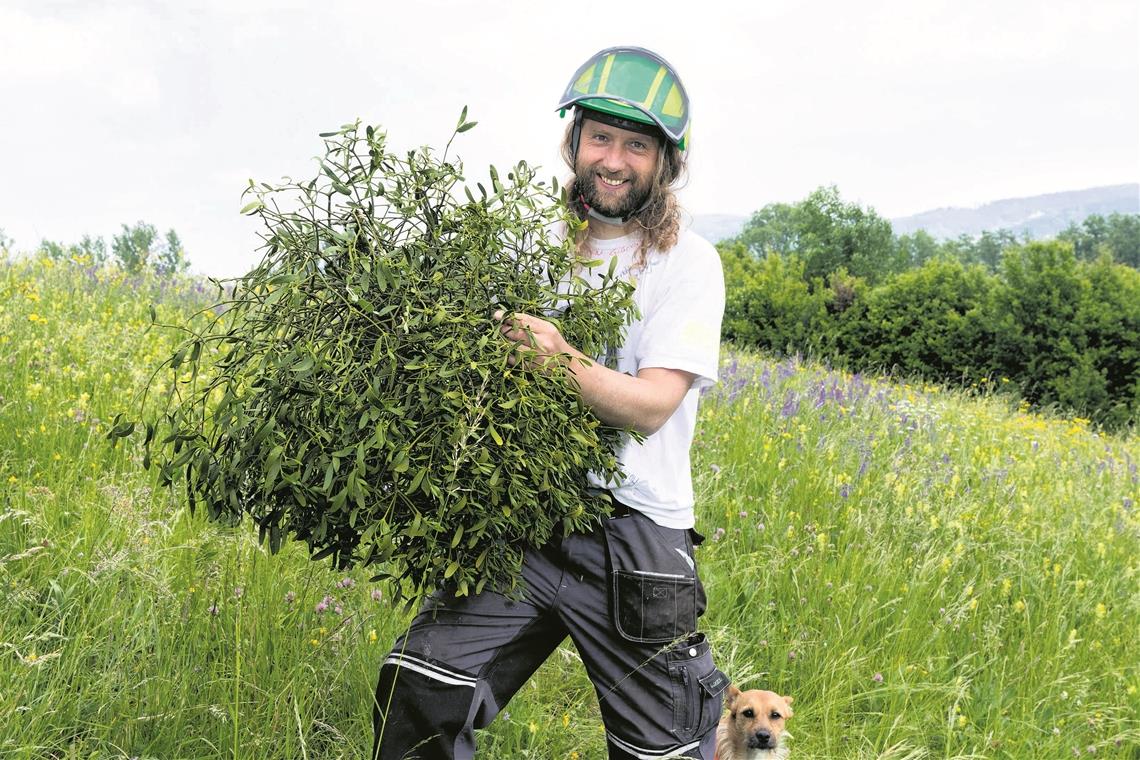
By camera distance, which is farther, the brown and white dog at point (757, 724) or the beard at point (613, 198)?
the brown and white dog at point (757, 724)

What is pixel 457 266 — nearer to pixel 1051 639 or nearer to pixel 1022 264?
pixel 1051 639

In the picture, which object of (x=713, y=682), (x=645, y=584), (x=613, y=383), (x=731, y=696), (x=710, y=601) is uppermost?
(x=613, y=383)

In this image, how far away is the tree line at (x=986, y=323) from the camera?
16266 millimetres

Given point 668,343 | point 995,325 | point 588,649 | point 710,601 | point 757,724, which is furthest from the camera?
point 995,325

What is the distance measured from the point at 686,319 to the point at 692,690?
45.4 inches

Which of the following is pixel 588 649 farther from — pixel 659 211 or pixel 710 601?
pixel 710 601

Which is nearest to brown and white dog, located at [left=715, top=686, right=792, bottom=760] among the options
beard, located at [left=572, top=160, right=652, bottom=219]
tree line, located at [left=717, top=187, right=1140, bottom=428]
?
beard, located at [left=572, top=160, right=652, bottom=219]

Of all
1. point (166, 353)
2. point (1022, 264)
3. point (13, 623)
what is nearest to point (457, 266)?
point (13, 623)

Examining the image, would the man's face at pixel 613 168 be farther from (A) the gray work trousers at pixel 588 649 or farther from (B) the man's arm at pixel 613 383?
(A) the gray work trousers at pixel 588 649

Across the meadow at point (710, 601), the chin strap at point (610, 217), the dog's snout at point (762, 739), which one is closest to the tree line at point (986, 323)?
the meadow at point (710, 601)

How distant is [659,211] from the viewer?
291 cm

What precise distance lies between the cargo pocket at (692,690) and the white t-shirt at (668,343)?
0.39 meters

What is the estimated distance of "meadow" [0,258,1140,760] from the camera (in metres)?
3.16


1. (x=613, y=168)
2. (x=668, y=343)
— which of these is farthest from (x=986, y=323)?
(x=668, y=343)
